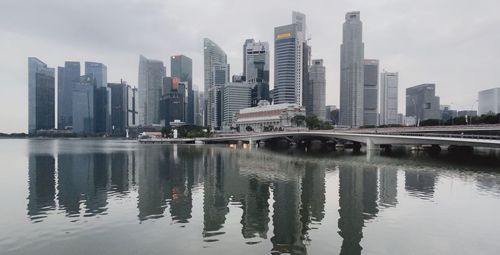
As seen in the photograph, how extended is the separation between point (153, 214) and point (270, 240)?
10.6m

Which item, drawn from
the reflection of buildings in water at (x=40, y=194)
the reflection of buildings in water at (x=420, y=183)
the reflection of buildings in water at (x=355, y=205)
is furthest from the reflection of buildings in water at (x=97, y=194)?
the reflection of buildings in water at (x=420, y=183)

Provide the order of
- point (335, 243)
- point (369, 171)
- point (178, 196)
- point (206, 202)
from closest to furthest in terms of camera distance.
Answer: point (335, 243), point (206, 202), point (178, 196), point (369, 171)

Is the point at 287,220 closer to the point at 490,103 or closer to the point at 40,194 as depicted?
the point at 40,194

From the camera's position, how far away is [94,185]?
38.2 m

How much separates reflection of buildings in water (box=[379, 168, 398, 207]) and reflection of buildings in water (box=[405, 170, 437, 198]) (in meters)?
1.44

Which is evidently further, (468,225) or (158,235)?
(468,225)

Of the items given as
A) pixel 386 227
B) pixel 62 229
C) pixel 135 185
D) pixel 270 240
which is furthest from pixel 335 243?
pixel 135 185

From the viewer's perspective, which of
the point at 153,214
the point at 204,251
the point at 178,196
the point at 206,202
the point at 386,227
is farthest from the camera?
the point at 178,196

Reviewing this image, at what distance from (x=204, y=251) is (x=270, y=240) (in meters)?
4.10

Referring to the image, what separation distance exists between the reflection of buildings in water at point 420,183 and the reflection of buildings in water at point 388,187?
4.72ft

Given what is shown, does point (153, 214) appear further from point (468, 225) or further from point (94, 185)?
point (468, 225)

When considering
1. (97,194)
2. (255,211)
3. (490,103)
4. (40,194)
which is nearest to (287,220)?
(255,211)

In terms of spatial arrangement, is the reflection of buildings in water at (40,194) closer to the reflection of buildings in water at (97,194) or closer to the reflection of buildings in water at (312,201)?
the reflection of buildings in water at (97,194)

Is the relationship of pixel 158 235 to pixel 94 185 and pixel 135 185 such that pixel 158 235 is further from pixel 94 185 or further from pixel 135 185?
pixel 94 185
